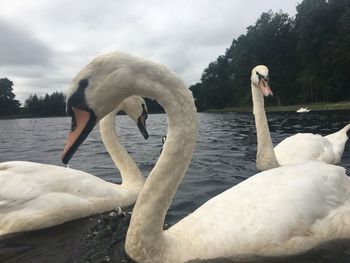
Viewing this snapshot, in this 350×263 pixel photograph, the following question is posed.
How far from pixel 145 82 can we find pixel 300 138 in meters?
6.60

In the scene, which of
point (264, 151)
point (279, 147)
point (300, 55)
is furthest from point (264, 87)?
point (300, 55)

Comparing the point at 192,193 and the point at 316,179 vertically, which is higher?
the point at 316,179

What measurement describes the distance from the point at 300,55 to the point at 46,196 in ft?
195

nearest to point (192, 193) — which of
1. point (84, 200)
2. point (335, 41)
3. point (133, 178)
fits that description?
point (133, 178)

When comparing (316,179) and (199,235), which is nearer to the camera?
(199,235)

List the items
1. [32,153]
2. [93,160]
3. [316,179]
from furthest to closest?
1. [32,153]
2. [93,160]
3. [316,179]

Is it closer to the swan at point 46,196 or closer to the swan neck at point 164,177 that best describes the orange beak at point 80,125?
the swan neck at point 164,177

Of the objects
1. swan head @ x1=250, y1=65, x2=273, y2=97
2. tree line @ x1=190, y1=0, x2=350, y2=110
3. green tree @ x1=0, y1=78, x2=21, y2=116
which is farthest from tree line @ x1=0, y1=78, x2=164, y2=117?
swan head @ x1=250, y1=65, x2=273, y2=97

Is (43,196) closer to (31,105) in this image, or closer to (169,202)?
(169,202)

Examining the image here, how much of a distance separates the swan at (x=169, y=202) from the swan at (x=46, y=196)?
2185 mm

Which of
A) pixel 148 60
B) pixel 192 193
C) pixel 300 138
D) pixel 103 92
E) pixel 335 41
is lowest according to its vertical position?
pixel 192 193

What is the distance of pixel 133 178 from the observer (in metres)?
6.94

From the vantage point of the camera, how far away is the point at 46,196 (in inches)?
215

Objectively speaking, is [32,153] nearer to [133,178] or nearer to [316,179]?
[133,178]
